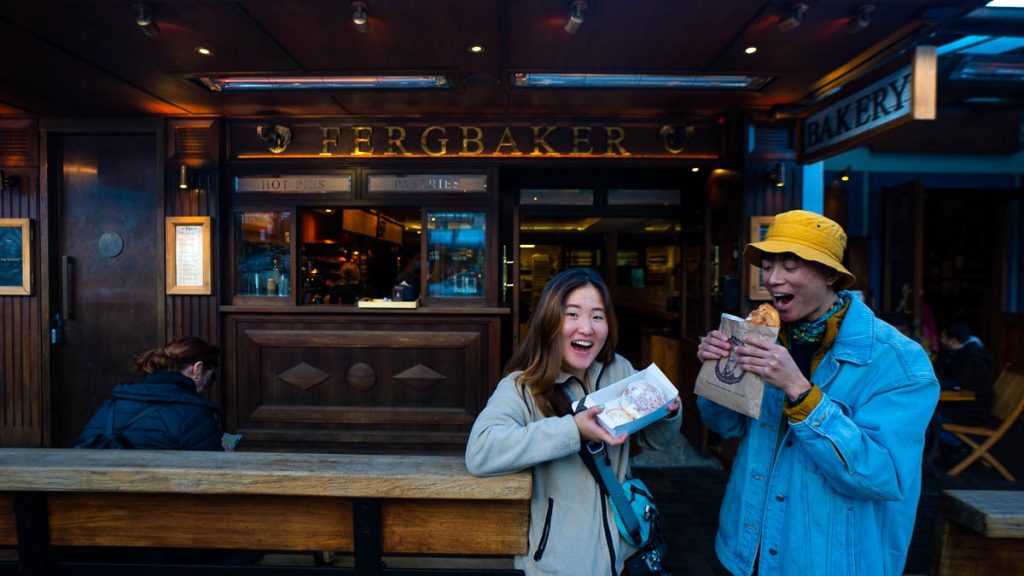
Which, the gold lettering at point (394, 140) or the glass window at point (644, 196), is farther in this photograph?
the glass window at point (644, 196)

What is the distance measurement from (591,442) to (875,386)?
2.70 ft

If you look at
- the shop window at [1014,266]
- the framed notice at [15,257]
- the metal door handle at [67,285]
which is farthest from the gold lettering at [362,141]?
the shop window at [1014,266]

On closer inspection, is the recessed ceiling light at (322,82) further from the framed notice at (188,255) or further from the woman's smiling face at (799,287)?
the woman's smiling face at (799,287)

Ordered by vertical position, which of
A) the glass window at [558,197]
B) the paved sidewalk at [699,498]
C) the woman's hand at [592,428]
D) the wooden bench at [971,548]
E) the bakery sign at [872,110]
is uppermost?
the bakery sign at [872,110]

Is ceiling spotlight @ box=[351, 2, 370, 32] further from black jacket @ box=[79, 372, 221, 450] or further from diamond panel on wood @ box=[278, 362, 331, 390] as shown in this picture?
diamond panel on wood @ box=[278, 362, 331, 390]

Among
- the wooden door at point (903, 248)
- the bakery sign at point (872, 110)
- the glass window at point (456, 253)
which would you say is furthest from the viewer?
the wooden door at point (903, 248)

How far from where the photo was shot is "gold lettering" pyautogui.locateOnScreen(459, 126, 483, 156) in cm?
522

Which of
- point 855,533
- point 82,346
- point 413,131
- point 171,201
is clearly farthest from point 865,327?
point 82,346

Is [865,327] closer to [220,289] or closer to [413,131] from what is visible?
[413,131]

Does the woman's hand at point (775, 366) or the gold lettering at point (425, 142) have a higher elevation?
the gold lettering at point (425, 142)

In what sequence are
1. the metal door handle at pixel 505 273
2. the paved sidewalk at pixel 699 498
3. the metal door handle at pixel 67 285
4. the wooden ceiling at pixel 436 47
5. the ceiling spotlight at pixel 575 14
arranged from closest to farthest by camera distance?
the ceiling spotlight at pixel 575 14 < the wooden ceiling at pixel 436 47 < the paved sidewalk at pixel 699 498 < the metal door handle at pixel 67 285 < the metal door handle at pixel 505 273

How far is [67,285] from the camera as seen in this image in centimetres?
523

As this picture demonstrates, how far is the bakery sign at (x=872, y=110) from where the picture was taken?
2965 mm

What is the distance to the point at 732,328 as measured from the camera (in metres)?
1.59
